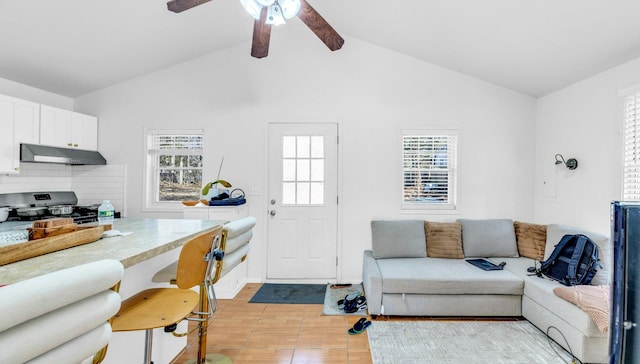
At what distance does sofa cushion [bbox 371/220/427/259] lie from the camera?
330cm

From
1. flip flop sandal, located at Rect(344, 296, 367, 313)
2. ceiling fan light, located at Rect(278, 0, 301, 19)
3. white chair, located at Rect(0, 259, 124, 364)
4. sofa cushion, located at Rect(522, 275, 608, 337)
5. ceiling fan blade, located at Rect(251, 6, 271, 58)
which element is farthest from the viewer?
flip flop sandal, located at Rect(344, 296, 367, 313)

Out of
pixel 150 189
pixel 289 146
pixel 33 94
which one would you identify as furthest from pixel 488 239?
pixel 33 94

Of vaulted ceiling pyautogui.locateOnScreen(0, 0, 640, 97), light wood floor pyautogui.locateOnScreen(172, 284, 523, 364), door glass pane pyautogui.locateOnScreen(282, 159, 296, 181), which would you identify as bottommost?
light wood floor pyautogui.locateOnScreen(172, 284, 523, 364)

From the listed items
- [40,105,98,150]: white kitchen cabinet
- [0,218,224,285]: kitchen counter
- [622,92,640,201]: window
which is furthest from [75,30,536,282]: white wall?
[0,218,224,285]: kitchen counter

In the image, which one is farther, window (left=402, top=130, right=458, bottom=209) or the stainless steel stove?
window (left=402, top=130, right=458, bottom=209)

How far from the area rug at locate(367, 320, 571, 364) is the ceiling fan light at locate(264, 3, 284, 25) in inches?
98.1

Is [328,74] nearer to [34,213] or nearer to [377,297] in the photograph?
[377,297]

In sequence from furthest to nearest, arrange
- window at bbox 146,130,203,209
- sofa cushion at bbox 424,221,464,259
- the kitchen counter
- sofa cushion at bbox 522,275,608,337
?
window at bbox 146,130,203,209 → sofa cushion at bbox 424,221,464,259 → sofa cushion at bbox 522,275,608,337 → the kitchen counter

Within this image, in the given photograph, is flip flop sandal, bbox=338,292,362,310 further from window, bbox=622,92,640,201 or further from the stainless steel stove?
the stainless steel stove

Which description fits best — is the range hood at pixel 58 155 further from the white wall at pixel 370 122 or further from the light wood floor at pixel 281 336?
the light wood floor at pixel 281 336

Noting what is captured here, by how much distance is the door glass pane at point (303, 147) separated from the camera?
12.2 feet

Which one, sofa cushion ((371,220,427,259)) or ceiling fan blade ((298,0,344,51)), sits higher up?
ceiling fan blade ((298,0,344,51))

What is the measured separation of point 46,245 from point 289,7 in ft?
5.64

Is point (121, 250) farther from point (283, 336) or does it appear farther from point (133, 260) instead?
point (283, 336)
